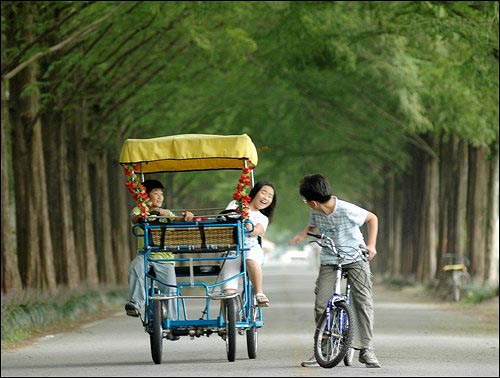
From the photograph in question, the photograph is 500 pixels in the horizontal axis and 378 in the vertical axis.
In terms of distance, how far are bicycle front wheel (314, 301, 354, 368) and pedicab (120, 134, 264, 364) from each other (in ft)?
2.44

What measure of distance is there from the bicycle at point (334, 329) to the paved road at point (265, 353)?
733 millimetres

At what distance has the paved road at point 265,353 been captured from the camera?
12.2 metres

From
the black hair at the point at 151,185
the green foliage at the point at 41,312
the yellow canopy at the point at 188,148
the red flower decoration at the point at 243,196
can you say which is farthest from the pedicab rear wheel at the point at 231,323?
the green foliage at the point at 41,312

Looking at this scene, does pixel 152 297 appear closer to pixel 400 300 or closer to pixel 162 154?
pixel 162 154

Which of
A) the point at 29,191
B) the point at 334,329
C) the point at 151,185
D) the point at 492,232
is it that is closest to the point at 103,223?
the point at 29,191

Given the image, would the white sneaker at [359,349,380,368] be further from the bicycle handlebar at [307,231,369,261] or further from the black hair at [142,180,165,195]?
the black hair at [142,180,165,195]

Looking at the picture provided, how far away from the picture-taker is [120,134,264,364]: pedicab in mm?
10766

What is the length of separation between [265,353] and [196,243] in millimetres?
4488

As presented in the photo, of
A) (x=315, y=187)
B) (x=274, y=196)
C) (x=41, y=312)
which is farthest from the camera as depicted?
(x=41, y=312)

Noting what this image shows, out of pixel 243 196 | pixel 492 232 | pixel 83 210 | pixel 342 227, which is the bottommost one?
pixel 492 232

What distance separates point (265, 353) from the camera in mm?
15344

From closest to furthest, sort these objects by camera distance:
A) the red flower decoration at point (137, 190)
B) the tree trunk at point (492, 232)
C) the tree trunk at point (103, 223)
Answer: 1. the red flower decoration at point (137, 190)
2. the tree trunk at point (492, 232)
3. the tree trunk at point (103, 223)

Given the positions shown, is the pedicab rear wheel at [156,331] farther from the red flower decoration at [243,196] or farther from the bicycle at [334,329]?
the bicycle at [334,329]

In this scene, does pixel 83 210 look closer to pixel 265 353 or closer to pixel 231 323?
pixel 265 353
